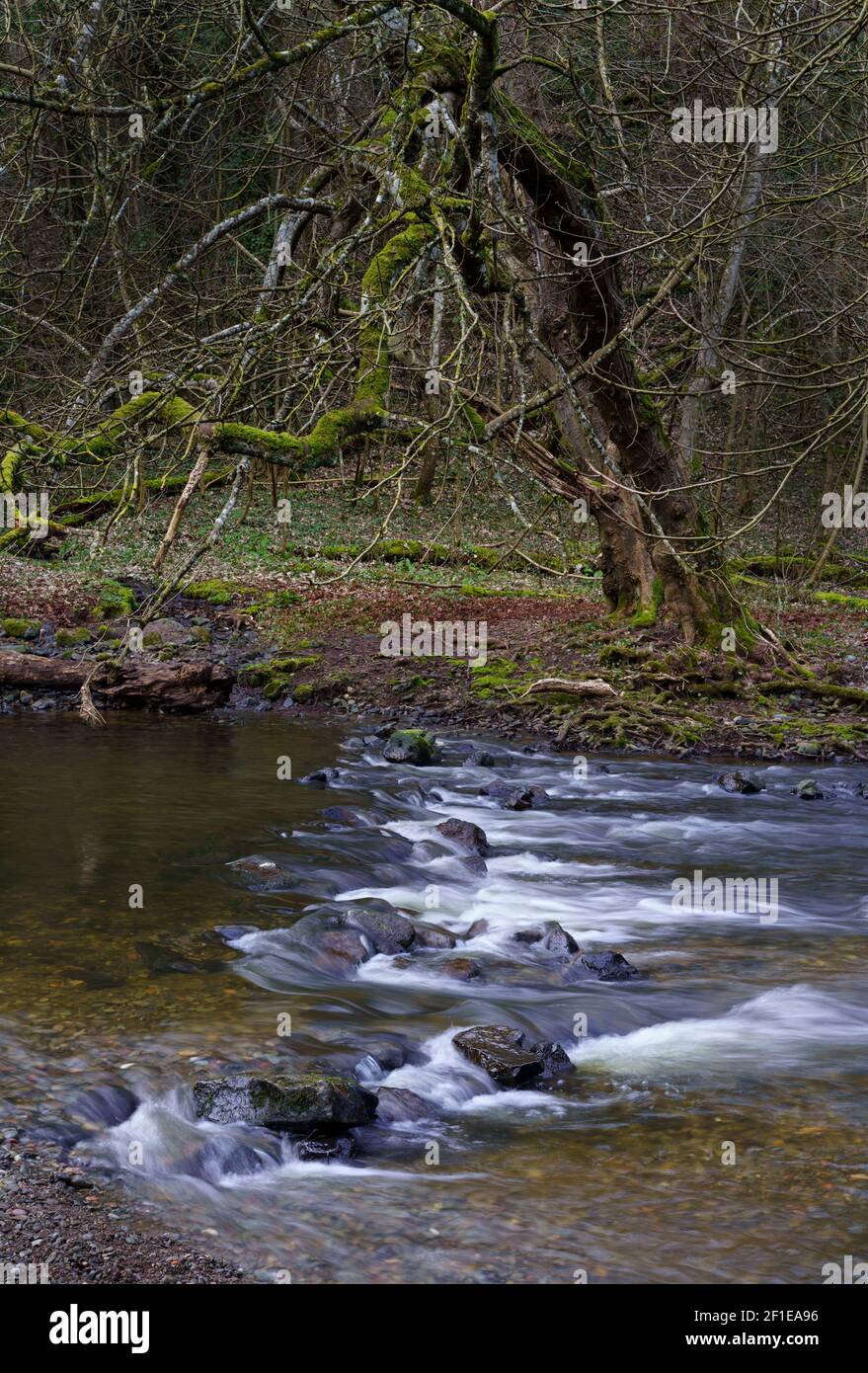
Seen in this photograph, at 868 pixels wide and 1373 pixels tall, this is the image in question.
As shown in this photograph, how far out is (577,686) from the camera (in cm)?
1348

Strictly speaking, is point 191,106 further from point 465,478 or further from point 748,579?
point 465,478

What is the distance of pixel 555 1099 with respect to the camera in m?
5.08

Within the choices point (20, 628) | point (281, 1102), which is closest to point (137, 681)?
point (20, 628)

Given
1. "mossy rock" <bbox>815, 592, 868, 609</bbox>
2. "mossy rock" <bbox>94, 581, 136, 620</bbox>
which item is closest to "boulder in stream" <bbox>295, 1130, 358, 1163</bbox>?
"mossy rock" <bbox>94, 581, 136, 620</bbox>

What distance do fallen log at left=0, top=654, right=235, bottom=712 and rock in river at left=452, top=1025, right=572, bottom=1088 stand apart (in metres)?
8.70

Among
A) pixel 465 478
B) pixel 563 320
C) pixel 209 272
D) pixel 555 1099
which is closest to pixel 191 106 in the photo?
pixel 563 320

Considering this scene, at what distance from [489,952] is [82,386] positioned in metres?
5.58

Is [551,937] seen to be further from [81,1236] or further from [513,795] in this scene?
[81,1236]

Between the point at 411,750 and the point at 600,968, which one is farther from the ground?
the point at 411,750

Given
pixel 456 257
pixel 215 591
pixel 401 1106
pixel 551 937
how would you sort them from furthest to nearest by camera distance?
pixel 215 591 < pixel 456 257 < pixel 551 937 < pixel 401 1106

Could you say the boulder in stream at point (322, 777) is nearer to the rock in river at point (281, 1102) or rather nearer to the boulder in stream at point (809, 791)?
the boulder in stream at point (809, 791)

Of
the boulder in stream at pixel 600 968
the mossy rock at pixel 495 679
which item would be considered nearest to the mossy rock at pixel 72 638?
the mossy rock at pixel 495 679

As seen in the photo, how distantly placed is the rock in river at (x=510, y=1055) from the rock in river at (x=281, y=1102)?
2.35 feet

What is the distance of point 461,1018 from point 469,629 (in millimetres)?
11113
